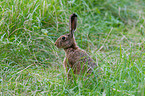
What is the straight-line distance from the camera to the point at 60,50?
16.3 feet

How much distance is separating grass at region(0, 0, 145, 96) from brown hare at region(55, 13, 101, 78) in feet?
0.61

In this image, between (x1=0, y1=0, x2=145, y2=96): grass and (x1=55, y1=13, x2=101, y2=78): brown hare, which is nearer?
(x1=0, y1=0, x2=145, y2=96): grass

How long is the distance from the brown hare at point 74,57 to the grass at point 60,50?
187 millimetres

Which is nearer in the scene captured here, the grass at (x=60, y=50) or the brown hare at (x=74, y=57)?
the grass at (x=60, y=50)

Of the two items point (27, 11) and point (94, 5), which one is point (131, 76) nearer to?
point (27, 11)

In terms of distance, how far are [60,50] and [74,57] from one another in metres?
1.01

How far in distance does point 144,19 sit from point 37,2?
272cm

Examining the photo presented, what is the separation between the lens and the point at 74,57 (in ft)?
13.1

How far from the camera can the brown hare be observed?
12.2 feet

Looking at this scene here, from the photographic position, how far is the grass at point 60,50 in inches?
132

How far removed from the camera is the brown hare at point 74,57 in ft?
12.2

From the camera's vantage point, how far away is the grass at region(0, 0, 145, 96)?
3.35m

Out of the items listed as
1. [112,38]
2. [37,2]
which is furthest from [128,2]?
[37,2]

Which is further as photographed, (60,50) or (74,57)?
(60,50)
